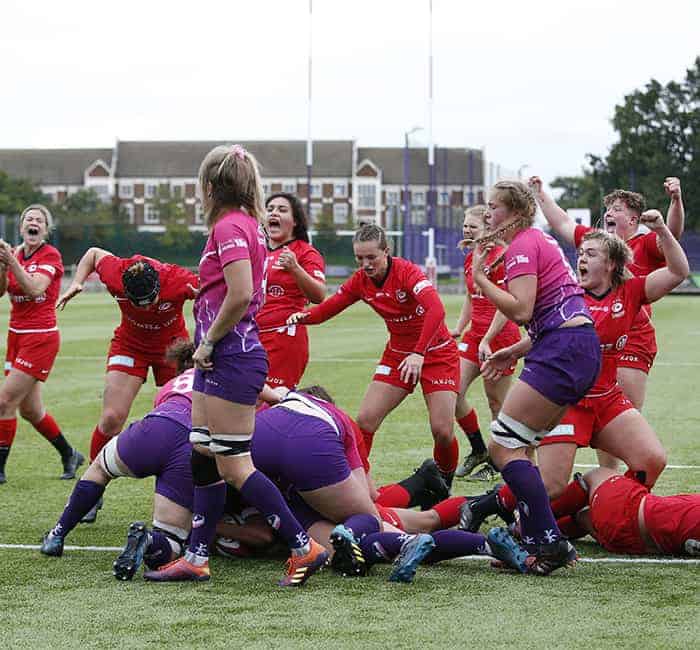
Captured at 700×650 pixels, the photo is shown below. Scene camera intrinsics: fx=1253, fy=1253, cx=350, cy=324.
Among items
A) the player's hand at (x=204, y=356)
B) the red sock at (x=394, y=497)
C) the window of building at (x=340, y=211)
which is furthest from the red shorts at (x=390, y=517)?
the window of building at (x=340, y=211)

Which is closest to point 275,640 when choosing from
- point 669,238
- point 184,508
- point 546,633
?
point 546,633

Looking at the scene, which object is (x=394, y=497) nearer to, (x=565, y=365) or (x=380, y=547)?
(x=380, y=547)

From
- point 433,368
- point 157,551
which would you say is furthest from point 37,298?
point 157,551

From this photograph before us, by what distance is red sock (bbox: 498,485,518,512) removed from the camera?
6934mm

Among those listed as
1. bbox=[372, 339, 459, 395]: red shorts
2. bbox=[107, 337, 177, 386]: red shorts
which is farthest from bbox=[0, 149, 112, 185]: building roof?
bbox=[107, 337, 177, 386]: red shorts

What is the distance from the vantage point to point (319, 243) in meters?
64.9

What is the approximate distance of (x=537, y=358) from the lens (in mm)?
6266

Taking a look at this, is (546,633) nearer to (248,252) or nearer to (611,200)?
(248,252)

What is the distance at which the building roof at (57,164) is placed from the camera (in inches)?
5389

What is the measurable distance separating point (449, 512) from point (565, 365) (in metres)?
1.32

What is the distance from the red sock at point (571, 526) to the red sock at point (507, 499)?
12.8 inches

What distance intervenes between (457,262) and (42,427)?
58.4 m

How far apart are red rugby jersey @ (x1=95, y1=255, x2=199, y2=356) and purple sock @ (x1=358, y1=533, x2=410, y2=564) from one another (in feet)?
9.23

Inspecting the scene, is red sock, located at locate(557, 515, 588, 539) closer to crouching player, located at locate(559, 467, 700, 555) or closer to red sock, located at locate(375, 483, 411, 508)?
crouching player, located at locate(559, 467, 700, 555)
